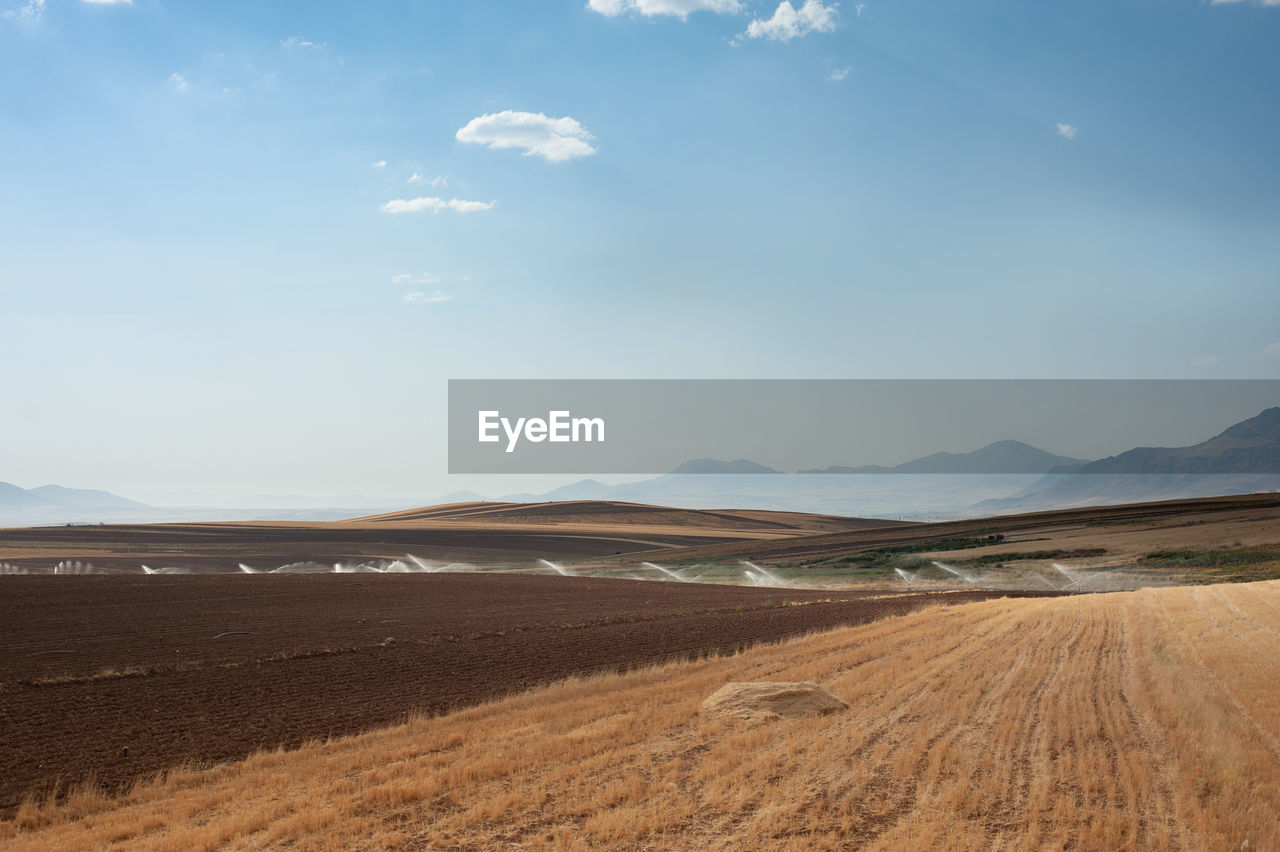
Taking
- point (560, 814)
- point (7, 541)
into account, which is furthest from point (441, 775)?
point (7, 541)

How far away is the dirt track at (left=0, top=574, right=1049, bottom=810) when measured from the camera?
16984 mm

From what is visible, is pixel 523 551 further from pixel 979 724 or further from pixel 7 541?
pixel 979 724

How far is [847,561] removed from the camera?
83625mm

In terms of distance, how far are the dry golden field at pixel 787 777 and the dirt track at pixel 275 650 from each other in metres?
2.98

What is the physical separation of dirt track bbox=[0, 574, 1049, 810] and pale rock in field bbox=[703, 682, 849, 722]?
6.93 meters

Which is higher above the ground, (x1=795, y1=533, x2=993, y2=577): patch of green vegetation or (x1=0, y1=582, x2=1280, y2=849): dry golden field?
(x1=0, y1=582, x2=1280, y2=849): dry golden field

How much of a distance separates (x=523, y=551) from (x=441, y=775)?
103631mm

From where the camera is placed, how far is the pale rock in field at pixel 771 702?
15.8 m

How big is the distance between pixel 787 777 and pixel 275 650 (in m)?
23.2

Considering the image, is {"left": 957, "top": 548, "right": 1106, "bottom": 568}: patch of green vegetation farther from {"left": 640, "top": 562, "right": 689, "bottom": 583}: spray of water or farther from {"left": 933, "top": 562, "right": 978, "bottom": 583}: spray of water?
{"left": 640, "top": 562, "right": 689, "bottom": 583}: spray of water

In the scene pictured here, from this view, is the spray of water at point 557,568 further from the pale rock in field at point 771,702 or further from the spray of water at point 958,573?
the pale rock in field at point 771,702

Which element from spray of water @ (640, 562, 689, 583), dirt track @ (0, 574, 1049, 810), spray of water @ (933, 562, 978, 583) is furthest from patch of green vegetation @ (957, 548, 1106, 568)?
spray of water @ (640, 562, 689, 583)

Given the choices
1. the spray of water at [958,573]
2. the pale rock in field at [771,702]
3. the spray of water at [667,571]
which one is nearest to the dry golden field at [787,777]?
the pale rock in field at [771,702]

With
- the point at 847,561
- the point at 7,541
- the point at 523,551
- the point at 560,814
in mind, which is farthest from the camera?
the point at 523,551
